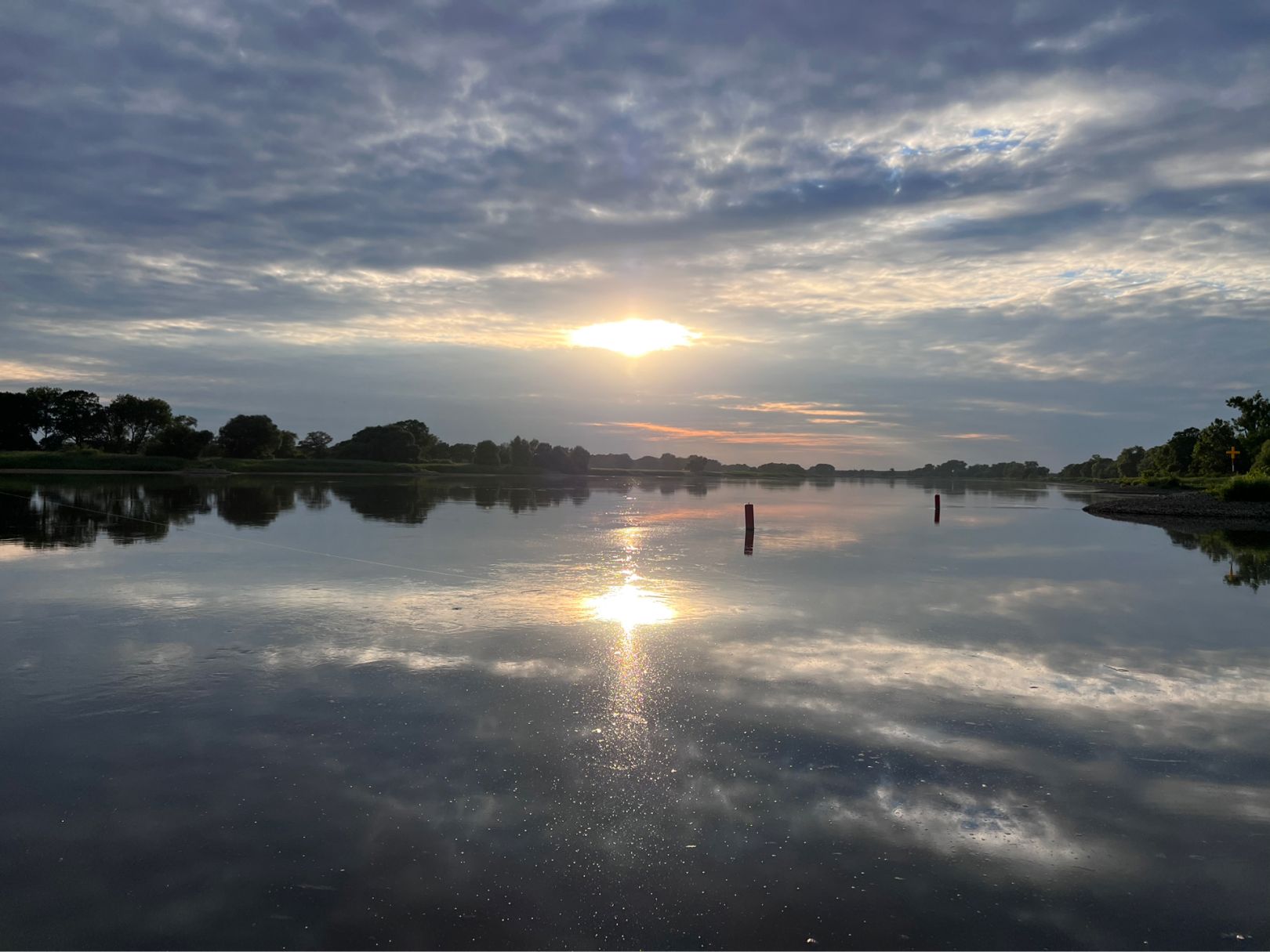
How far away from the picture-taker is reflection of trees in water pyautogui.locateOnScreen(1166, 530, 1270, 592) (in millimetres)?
19578

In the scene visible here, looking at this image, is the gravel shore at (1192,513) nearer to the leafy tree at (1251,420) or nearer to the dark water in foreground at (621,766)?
the dark water in foreground at (621,766)

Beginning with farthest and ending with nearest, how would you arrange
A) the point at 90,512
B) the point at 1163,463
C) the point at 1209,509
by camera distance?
1. the point at 1163,463
2. the point at 1209,509
3. the point at 90,512

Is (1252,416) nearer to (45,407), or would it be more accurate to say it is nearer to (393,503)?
(393,503)

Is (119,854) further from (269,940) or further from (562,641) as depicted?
(562,641)

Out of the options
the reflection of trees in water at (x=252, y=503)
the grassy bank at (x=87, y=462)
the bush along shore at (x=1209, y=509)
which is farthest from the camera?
the grassy bank at (x=87, y=462)

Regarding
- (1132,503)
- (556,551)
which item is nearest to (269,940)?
(556,551)

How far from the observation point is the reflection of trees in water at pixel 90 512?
22750mm

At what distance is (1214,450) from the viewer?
350ft

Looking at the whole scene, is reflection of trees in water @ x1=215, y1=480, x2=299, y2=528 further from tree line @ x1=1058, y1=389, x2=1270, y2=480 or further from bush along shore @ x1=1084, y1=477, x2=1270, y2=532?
tree line @ x1=1058, y1=389, x2=1270, y2=480

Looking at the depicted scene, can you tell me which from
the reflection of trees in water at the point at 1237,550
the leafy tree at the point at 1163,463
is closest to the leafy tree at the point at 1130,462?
the leafy tree at the point at 1163,463

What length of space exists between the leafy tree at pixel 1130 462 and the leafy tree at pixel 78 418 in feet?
637

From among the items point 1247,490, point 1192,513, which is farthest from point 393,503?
point 1247,490

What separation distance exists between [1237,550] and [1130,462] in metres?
175

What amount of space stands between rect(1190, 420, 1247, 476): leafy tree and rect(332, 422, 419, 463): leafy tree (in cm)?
11340
